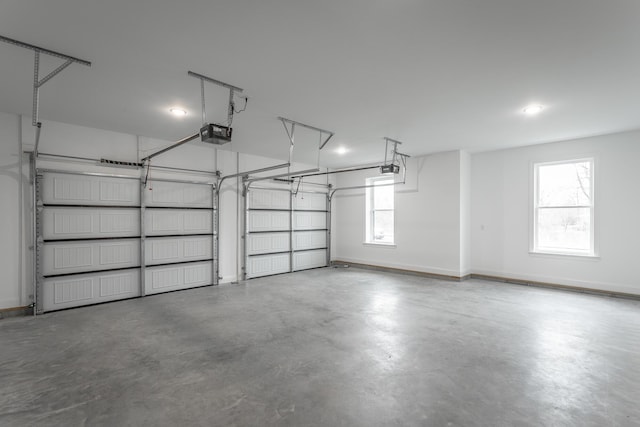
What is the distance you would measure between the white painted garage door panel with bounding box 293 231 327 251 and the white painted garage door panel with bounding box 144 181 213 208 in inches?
97.9

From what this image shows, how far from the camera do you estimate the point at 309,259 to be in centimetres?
824

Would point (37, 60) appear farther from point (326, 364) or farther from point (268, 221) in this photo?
point (268, 221)

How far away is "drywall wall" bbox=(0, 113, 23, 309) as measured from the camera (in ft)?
13.6

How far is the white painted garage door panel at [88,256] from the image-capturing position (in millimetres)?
4508

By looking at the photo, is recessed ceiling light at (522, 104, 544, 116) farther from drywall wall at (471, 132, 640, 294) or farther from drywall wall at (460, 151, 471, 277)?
drywall wall at (460, 151, 471, 277)

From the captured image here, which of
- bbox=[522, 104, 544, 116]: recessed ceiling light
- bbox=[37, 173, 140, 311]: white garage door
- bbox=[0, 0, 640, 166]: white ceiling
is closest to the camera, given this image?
bbox=[0, 0, 640, 166]: white ceiling

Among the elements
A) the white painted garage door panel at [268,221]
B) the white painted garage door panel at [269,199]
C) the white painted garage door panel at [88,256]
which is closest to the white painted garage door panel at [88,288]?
the white painted garage door panel at [88,256]

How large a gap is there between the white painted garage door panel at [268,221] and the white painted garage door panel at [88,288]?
244cm

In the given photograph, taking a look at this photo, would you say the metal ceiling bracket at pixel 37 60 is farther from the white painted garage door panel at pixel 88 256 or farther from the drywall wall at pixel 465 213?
the drywall wall at pixel 465 213

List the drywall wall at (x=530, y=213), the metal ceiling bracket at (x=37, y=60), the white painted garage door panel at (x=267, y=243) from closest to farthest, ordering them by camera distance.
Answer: the metal ceiling bracket at (x=37, y=60) → the drywall wall at (x=530, y=213) → the white painted garage door panel at (x=267, y=243)

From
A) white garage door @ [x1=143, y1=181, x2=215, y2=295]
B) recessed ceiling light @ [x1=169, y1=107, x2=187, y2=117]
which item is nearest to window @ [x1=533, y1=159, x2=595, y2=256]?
recessed ceiling light @ [x1=169, y1=107, x2=187, y2=117]

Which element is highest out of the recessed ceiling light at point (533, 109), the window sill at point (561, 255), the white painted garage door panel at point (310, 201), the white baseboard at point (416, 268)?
the recessed ceiling light at point (533, 109)

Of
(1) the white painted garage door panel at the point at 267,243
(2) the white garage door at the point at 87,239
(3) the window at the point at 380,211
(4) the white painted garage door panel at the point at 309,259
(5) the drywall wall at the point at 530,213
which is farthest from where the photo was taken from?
(3) the window at the point at 380,211

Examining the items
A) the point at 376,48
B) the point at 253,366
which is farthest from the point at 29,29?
the point at 253,366
